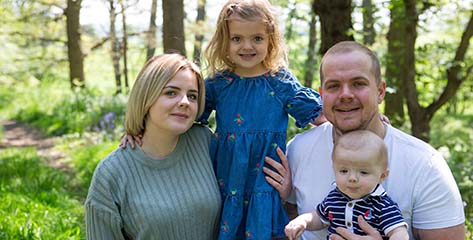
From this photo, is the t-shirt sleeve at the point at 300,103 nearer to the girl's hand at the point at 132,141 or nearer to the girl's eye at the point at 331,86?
the girl's eye at the point at 331,86

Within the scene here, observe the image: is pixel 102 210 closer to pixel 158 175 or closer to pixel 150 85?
pixel 158 175

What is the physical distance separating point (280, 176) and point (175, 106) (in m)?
0.71

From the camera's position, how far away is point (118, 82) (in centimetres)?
1941

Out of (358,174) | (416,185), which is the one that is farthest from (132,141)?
(416,185)

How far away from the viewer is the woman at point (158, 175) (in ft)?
8.56

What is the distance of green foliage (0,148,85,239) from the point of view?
178 inches

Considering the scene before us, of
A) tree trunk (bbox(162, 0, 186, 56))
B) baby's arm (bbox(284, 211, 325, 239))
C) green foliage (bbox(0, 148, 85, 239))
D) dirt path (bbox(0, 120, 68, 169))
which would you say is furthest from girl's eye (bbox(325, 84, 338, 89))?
dirt path (bbox(0, 120, 68, 169))

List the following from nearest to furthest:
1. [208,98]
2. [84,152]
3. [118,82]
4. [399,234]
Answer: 1. [399,234]
2. [208,98]
3. [84,152]
4. [118,82]

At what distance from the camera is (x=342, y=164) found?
2.37 m

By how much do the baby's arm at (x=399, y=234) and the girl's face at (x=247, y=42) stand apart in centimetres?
116

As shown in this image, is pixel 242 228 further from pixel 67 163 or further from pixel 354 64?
pixel 67 163

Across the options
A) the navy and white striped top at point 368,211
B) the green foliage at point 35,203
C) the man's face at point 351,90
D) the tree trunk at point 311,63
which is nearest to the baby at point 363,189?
the navy and white striped top at point 368,211

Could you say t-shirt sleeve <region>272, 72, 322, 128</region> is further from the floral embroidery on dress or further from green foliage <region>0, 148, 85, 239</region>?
green foliage <region>0, 148, 85, 239</region>

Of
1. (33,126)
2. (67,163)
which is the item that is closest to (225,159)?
(67,163)
